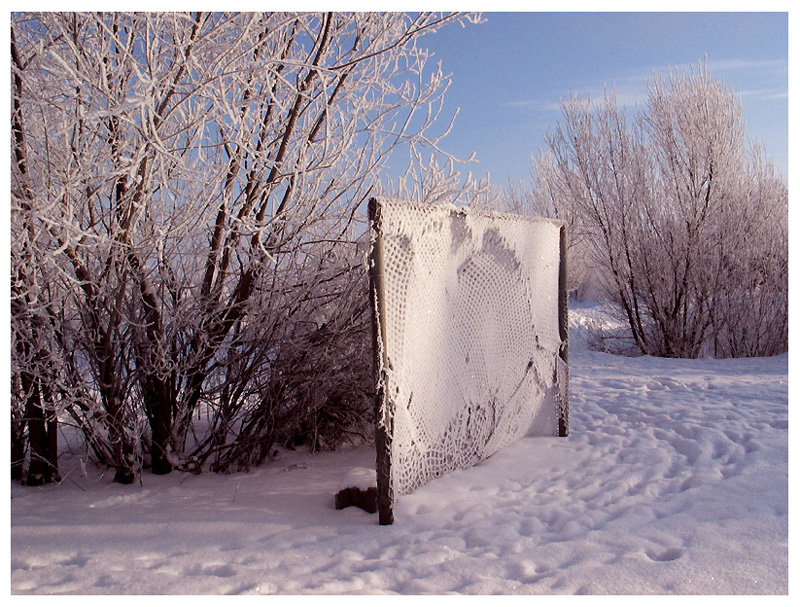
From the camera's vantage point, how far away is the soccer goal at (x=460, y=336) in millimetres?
2383

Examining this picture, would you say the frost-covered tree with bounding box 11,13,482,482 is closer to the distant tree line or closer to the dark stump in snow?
the dark stump in snow

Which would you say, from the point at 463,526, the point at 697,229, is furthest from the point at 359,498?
the point at 697,229

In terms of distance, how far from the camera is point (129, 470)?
301cm

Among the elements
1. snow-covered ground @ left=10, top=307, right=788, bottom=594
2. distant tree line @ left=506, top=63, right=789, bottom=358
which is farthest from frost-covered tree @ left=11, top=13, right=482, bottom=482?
distant tree line @ left=506, top=63, right=789, bottom=358

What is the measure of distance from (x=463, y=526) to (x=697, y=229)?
282 inches

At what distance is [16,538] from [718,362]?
279 inches

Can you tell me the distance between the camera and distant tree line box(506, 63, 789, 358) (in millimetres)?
8000

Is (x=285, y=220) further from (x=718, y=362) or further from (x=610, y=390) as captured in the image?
(x=718, y=362)

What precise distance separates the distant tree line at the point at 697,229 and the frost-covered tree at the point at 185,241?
6084 mm

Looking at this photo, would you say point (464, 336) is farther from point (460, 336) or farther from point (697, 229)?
point (697, 229)

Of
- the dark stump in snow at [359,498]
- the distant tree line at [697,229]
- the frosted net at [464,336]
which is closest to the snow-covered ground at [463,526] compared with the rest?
the dark stump in snow at [359,498]

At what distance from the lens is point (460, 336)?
2912 mm

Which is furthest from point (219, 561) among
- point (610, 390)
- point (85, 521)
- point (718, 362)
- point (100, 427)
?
point (718, 362)

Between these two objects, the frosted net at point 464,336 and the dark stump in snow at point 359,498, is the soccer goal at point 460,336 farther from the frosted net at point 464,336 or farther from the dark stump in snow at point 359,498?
the dark stump in snow at point 359,498
